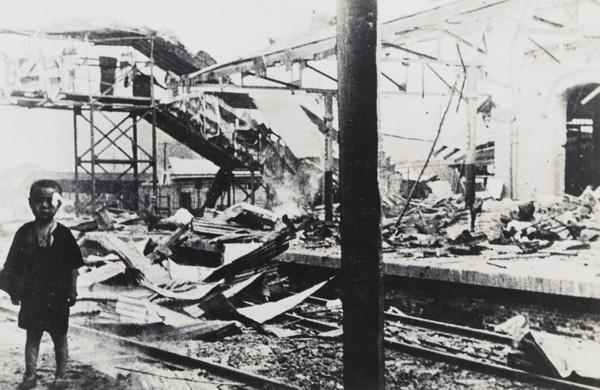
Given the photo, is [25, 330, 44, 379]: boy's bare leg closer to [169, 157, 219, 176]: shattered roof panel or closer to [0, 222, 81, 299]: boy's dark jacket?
[0, 222, 81, 299]: boy's dark jacket

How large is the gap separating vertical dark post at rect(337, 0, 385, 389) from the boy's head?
9.19ft

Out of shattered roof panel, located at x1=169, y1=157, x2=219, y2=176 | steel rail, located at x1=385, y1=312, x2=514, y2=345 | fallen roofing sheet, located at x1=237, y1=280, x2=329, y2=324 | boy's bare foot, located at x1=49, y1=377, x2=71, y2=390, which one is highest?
shattered roof panel, located at x1=169, y1=157, x2=219, y2=176

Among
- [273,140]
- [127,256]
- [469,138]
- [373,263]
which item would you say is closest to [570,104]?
[469,138]

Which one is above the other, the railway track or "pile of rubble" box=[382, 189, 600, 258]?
"pile of rubble" box=[382, 189, 600, 258]

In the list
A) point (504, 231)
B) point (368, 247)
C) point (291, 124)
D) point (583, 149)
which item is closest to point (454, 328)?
point (504, 231)

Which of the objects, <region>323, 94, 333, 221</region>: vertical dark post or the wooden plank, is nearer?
the wooden plank

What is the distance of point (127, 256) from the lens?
929 centimetres

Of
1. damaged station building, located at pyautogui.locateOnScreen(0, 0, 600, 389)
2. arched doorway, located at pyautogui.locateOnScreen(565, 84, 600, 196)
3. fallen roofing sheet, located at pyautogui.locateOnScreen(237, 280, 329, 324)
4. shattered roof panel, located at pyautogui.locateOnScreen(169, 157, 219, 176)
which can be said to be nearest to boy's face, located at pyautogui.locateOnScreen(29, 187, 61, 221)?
damaged station building, located at pyautogui.locateOnScreen(0, 0, 600, 389)

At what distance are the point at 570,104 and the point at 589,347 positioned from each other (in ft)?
36.8

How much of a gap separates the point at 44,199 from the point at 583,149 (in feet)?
54.4

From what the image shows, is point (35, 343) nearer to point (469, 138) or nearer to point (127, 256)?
point (127, 256)

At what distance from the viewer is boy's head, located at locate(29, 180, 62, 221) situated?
474cm

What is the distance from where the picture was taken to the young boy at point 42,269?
4.81 meters

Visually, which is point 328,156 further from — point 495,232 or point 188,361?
point 188,361
